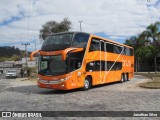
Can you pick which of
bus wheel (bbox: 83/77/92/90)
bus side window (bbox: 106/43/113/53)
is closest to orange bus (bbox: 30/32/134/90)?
bus wheel (bbox: 83/77/92/90)

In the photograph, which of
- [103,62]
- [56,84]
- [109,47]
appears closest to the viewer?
[56,84]

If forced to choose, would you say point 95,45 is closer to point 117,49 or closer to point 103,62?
point 103,62

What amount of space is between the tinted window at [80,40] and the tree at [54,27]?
121ft

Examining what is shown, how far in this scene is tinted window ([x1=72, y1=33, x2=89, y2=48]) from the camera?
1911cm

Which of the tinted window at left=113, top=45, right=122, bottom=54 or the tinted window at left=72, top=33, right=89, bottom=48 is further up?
the tinted window at left=72, top=33, right=89, bottom=48

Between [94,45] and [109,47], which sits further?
[109,47]

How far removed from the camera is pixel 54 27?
188 feet

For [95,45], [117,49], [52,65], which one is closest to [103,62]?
[95,45]

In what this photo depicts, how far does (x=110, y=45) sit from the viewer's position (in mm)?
25141

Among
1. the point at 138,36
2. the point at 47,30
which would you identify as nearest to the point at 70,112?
the point at 47,30

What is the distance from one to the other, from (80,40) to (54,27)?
38.3m

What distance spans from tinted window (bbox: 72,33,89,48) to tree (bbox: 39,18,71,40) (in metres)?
37.0

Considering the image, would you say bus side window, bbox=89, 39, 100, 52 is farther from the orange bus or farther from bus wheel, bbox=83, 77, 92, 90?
bus wheel, bbox=83, 77, 92, 90

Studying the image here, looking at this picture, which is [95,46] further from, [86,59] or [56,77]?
[56,77]
